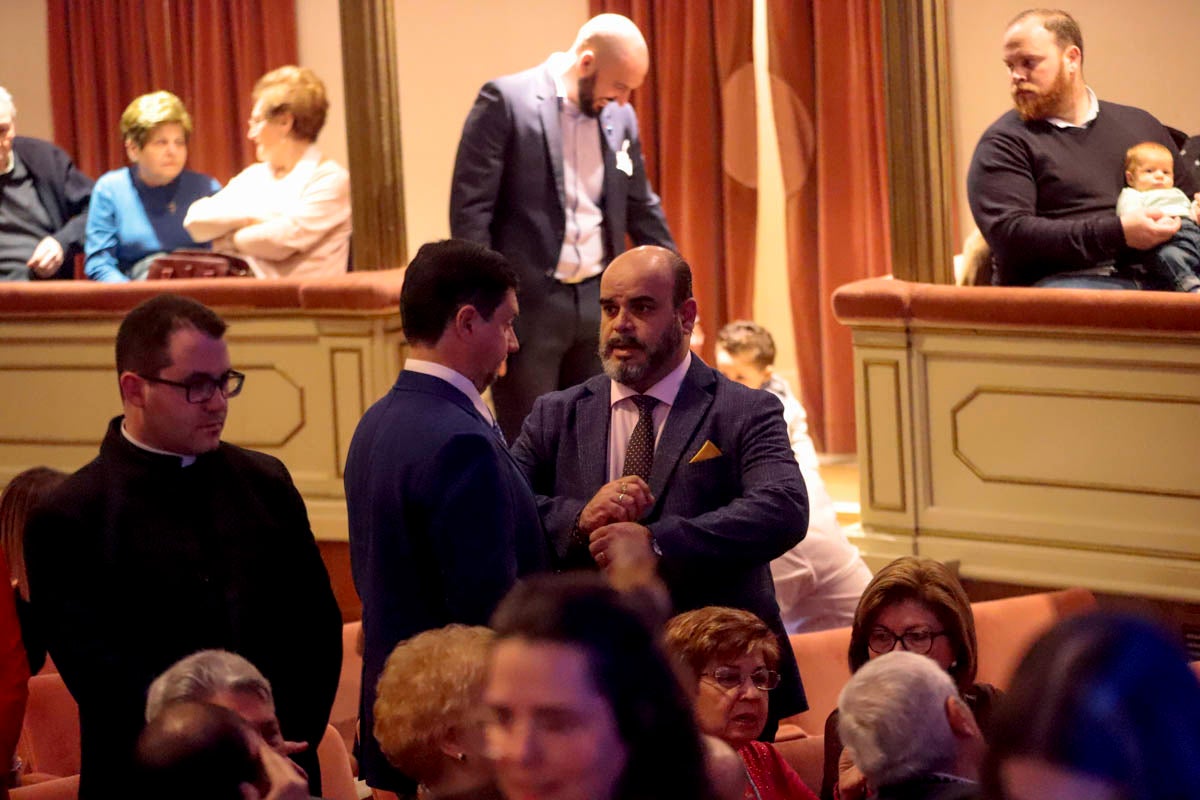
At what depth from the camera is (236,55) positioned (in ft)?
27.2

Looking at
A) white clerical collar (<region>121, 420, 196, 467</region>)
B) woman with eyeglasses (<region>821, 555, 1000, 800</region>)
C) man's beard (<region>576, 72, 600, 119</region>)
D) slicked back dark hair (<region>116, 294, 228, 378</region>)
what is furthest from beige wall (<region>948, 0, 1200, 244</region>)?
white clerical collar (<region>121, 420, 196, 467</region>)

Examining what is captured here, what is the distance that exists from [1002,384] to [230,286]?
8.47 ft

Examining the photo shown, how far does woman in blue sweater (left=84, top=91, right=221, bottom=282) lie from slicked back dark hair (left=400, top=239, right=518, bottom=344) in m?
3.50

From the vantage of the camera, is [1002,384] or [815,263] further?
[815,263]

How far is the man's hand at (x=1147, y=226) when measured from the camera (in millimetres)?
4500

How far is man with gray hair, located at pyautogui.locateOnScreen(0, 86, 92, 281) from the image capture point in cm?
612

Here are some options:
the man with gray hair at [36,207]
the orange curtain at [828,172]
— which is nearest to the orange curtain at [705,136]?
the orange curtain at [828,172]

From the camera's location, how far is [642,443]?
307cm

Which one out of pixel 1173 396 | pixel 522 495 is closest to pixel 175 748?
pixel 522 495

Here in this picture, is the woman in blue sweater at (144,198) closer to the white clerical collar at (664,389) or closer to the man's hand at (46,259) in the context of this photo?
the man's hand at (46,259)

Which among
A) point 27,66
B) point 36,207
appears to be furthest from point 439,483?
point 27,66

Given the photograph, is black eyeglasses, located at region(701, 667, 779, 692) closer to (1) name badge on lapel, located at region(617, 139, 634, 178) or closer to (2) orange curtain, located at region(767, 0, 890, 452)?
(1) name badge on lapel, located at region(617, 139, 634, 178)

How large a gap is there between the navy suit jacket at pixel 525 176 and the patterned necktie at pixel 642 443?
2.13 metres

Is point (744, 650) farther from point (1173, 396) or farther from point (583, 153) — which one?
point (583, 153)
